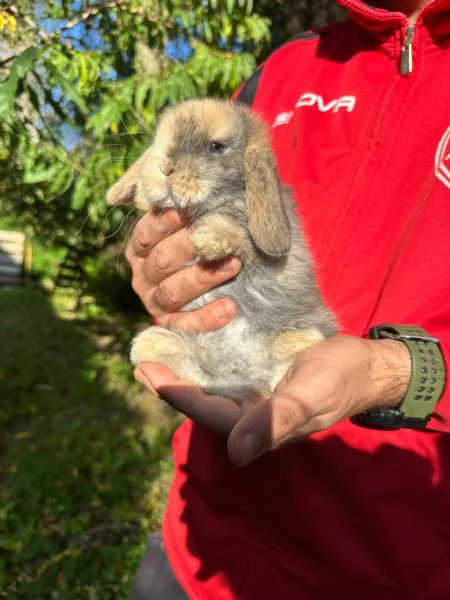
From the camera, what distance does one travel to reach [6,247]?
10.3 meters

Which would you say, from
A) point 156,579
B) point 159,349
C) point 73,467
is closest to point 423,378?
point 159,349

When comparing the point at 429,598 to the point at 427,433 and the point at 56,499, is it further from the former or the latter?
the point at 56,499

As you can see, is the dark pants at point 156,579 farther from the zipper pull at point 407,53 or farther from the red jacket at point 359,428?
the zipper pull at point 407,53

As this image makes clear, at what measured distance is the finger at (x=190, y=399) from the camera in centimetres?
171

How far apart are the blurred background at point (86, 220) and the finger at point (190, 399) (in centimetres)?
116

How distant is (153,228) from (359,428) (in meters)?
1.10

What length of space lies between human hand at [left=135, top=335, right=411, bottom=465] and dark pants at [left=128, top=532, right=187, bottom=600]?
1.03 m

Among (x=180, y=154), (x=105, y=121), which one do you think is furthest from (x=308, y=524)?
(x=105, y=121)

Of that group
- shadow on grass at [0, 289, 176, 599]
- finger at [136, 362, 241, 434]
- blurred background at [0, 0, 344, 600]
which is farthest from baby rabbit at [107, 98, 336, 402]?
shadow on grass at [0, 289, 176, 599]

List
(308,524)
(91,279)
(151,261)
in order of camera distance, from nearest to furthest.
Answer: (308,524) < (151,261) < (91,279)

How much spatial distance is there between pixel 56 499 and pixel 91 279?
4.49m

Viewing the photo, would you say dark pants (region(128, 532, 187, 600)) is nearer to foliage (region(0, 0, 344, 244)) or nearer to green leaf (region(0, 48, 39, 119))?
foliage (region(0, 0, 344, 244))

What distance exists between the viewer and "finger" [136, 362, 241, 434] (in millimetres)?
1706

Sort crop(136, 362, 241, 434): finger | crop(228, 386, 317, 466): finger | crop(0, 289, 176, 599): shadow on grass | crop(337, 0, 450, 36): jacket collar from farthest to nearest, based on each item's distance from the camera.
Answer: crop(0, 289, 176, 599): shadow on grass → crop(337, 0, 450, 36): jacket collar → crop(136, 362, 241, 434): finger → crop(228, 386, 317, 466): finger
